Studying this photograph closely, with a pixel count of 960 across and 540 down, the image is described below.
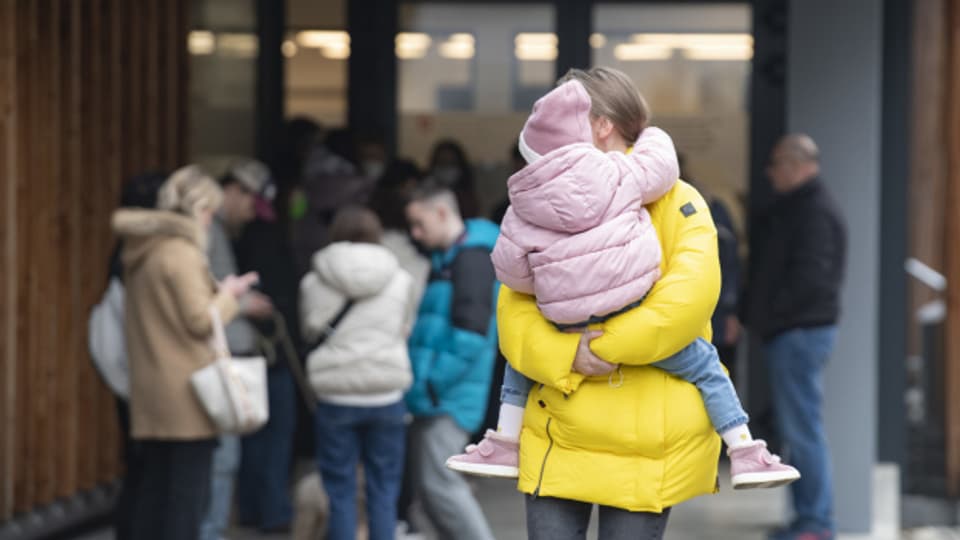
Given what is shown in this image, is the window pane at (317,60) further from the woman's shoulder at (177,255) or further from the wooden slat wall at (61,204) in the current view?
the woman's shoulder at (177,255)

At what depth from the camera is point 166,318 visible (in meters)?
7.55

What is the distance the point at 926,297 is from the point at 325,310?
8512mm

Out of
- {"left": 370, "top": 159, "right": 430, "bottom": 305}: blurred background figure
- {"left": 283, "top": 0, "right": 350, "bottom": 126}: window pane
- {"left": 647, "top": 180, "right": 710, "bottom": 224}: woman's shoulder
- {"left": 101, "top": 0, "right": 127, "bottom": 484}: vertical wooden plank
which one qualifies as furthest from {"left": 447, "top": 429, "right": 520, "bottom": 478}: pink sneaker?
{"left": 283, "top": 0, "right": 350, "bottom": 126}: window pane

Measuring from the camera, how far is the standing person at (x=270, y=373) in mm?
9664

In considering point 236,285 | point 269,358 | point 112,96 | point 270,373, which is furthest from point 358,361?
point 112,96

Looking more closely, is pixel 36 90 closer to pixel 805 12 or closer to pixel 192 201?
pixel 192 201

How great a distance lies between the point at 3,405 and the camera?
894 centimetres

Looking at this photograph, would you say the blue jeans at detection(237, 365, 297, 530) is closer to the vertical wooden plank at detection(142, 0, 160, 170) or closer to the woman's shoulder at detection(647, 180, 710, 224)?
the vertical wooden plank at detection(142, 0, 160, 170)

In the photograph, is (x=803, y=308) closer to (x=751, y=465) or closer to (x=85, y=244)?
(x=85, y=244)

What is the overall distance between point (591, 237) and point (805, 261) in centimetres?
501

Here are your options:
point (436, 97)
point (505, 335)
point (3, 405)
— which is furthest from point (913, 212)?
point (505, 335)

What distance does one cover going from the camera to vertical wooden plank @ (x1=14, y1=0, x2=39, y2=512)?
9148mm

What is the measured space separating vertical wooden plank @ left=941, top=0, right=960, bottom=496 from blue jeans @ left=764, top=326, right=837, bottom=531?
193 cm

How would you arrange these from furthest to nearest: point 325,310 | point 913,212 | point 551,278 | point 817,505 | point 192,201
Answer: point 913,212 → point 817,505 → point 325,310 → point 192,201 → point 551,278
